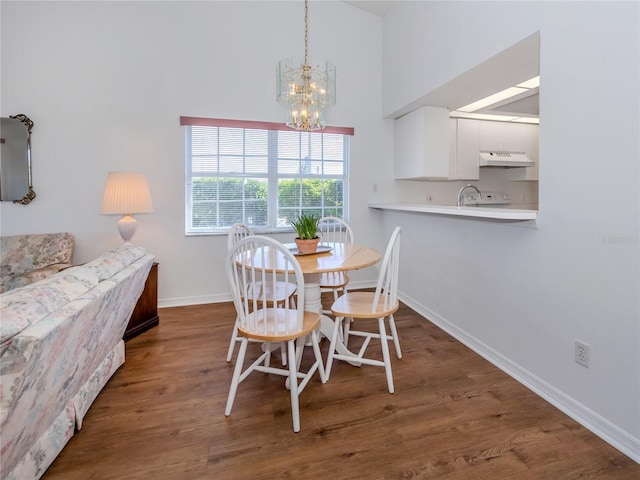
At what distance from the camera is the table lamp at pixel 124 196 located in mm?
2785

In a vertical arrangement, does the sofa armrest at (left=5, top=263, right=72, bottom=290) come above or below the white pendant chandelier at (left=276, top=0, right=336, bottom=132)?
below

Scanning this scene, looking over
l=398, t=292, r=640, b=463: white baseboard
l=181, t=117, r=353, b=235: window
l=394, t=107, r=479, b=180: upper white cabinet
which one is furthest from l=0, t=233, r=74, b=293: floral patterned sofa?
l=394, t=107, r=479, b=180: upper white cabinet

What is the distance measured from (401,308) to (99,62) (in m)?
3.81

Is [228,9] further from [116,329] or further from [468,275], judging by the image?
[468,275]

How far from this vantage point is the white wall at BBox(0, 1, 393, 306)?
9.97 feet

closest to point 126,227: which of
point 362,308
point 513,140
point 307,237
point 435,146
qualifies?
point 307,237

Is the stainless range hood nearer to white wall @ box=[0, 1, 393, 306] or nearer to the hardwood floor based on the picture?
white wall @ box=[0, 1, 393, 306]

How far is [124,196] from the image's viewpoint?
2807 millimetres

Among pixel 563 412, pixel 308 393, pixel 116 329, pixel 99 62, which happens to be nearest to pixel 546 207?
pixel 563 412

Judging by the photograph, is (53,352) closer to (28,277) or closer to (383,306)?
(383,306)

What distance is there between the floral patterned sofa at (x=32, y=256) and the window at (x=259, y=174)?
1.09 metres

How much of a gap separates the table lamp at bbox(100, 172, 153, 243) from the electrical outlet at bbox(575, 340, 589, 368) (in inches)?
127

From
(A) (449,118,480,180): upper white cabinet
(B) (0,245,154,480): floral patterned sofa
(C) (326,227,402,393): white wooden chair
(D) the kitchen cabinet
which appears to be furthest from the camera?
(D) the kitchen cabinet

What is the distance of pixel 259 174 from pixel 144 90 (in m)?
1.37
